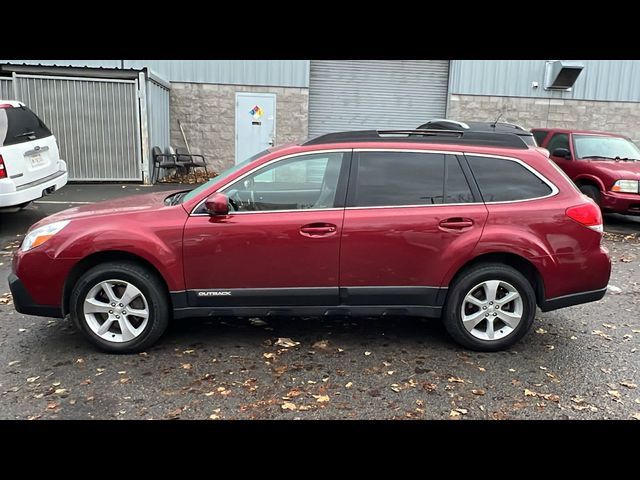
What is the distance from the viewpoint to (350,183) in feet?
13.3

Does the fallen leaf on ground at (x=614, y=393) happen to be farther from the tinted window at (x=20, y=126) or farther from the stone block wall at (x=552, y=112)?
the stone block wall at (x=552, y=112)

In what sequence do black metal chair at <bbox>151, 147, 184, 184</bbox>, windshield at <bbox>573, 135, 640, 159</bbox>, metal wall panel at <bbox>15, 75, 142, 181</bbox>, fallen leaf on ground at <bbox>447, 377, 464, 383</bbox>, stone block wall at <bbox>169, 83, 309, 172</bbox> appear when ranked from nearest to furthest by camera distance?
1. fallen leaf on ground at <bbox>447, 377, 464, 383</bbox>
2. windshield at <bbox>573, 135, 640, 159</bbox>
3. metal wall panel at <bbox>15, 75, 142, 181</bbox>
4. black metal chair at <bbox>151, 147, 184, 184</bbox>
5. stone block wall at <bbox>169, 83, 309, 172</bbox>

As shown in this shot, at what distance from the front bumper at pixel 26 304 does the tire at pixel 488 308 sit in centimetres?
307

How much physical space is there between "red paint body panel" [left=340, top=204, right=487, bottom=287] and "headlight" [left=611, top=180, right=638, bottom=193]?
6.19m

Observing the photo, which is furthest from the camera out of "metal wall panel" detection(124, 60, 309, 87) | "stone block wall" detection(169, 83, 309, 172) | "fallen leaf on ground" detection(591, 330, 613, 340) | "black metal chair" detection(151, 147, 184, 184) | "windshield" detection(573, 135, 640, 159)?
"stone block wall" detection(169, 83, 309, 172)

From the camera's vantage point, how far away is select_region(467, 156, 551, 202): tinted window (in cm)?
409

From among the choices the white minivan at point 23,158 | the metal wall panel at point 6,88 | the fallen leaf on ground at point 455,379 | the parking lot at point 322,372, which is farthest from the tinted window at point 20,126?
the fallen leaf on ground at point 455,379

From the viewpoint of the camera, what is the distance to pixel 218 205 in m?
3.85

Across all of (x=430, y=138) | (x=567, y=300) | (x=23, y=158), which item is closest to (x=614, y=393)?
(x=567, y=300)

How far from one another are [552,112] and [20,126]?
14.4 metres

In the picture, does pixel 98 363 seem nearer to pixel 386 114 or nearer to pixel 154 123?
pixel 154 123

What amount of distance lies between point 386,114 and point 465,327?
487 inches

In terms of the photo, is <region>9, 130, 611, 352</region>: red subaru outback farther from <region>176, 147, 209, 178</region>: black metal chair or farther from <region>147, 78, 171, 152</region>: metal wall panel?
<region>176, 147, 209, 178</region>: black metal chair

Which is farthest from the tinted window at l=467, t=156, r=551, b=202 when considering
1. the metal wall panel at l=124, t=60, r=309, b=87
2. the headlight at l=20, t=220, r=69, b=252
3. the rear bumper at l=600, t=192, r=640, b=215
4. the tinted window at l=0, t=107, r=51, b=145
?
the metal wall panel at l=124, t=60, r=309, b=87
